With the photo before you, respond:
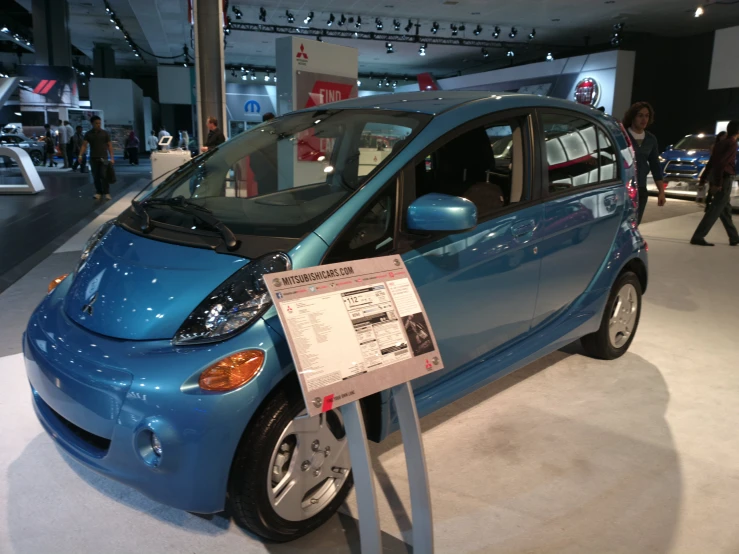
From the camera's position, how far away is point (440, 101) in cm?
239

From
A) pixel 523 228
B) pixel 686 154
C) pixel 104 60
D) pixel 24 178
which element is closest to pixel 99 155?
pixel 24 178

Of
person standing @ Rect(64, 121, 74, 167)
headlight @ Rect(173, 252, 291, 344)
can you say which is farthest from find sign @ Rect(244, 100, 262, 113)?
headlight @ Rect(173, 252, 291, 344)

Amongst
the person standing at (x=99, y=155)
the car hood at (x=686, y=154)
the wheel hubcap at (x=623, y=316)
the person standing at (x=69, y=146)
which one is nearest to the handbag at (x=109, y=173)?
the person standing at (x=99, y=155)

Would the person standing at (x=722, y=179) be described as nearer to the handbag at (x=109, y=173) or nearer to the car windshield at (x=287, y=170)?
the car windshield at (x=287, y=170)

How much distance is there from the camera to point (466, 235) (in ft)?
7.14

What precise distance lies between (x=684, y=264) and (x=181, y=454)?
5665 mm

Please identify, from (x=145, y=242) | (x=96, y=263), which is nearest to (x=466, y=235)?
(x=145, y=242)

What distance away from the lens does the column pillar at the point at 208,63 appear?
8594 mm

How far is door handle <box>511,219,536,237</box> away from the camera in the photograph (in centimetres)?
239

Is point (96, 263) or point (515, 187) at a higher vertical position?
point (515, 187)

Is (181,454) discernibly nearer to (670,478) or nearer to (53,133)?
(670,478)

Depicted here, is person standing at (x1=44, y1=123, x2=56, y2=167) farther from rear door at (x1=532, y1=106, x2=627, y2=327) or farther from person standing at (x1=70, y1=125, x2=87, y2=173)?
rear door at (x1=532, y1=106, x2=627, y2=327)

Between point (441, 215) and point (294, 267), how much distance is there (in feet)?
1.61

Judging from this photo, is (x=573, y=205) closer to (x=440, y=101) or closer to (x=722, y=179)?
(x=440, y=101)
